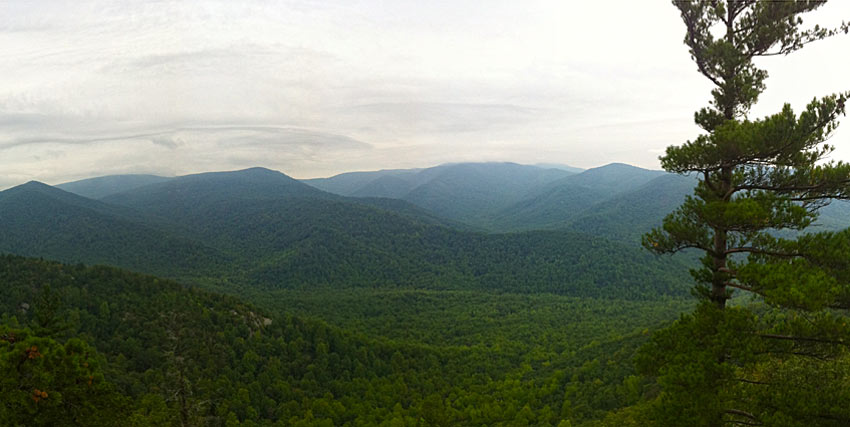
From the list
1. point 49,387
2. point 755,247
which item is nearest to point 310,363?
point 49,387

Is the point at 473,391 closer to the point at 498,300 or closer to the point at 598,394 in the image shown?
the point at 598,394

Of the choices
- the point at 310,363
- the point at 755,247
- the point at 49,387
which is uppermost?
the point at 755,247

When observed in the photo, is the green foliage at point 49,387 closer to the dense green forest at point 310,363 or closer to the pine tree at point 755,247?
the dense green forest at point 310,363

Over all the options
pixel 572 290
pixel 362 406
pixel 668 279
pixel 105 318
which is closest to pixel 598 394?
pixel 362 406

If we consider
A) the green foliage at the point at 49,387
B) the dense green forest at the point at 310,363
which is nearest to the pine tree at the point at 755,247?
the green foliage at the point at 49,387

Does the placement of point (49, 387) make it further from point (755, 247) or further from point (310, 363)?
point (310, 363)

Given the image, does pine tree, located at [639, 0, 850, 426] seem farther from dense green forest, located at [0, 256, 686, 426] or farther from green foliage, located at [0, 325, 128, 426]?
dense green forest, located at [0, 256, 686, 426]

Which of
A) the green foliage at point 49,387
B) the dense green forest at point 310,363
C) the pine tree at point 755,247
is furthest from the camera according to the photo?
the dense green forest at point 310,363

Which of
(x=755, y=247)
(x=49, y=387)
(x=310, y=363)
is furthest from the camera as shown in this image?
(x=310, y=363)

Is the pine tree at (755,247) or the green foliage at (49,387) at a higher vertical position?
the pine tree at (755,247)
